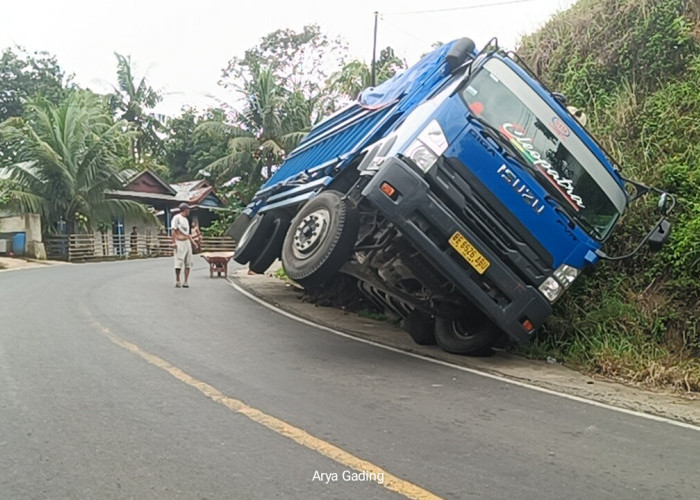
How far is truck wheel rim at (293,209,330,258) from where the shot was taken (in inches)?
292

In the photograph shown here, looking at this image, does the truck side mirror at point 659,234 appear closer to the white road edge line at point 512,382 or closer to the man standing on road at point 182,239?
the white road edge line at point 512,382

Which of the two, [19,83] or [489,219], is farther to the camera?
[19,83]

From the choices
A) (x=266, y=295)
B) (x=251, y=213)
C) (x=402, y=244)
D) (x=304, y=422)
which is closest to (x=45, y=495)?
(x=304, y=422)

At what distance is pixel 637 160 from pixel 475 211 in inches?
168

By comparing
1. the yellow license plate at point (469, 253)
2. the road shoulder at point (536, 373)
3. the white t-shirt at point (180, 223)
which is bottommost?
the road shoulder at point (536, 373)

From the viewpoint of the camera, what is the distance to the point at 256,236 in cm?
1133

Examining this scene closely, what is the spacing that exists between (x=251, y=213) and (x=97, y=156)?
1560 cm

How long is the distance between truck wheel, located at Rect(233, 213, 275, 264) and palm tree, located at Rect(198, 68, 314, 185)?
19.0 meters

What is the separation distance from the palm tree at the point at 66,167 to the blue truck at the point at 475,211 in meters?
20.7

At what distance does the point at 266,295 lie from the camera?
40.5ft

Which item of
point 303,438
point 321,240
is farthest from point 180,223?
point 303,438

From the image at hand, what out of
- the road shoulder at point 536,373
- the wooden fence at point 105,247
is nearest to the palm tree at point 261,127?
the wooden fence at point 105,247

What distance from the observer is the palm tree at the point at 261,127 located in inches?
1212

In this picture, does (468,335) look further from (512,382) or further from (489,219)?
(489,219)
